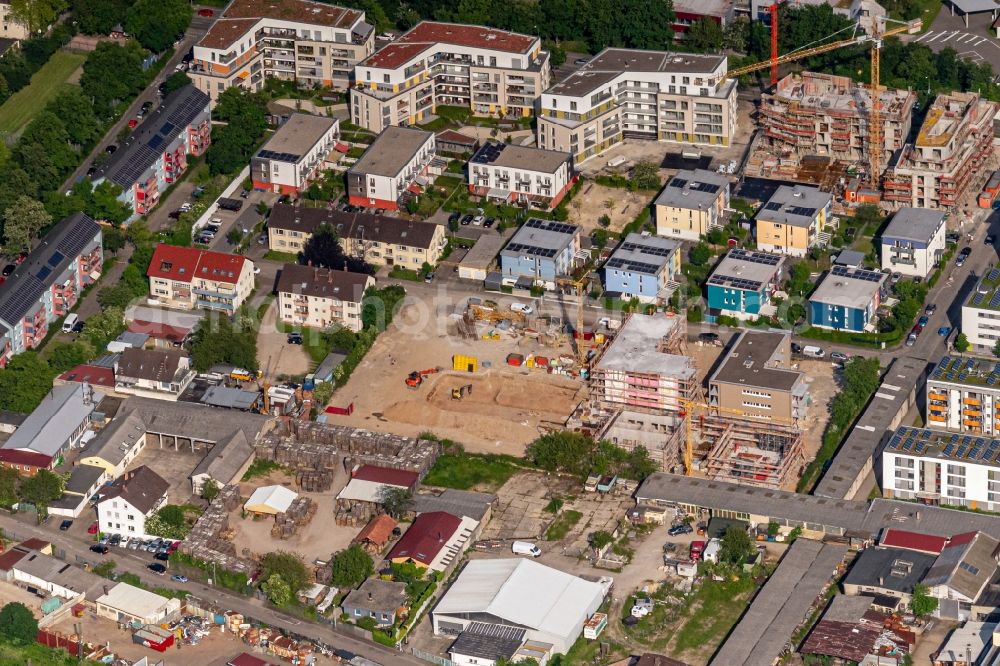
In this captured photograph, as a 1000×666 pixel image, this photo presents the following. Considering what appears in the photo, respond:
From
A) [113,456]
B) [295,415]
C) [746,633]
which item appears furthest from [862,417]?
[113,456]

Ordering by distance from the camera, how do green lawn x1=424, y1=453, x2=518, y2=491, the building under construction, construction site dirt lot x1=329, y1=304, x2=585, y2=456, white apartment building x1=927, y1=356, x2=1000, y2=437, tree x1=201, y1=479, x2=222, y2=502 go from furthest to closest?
construction site dirt lot x1=329, y1=304, x2=585, y2=456, white apartment building x1=927, y1=356, x2=1000, y2=437, green lawn x1=424, y1=453, x2=518, y2=491, the building under construction, tree x1=201, y1=479, x2=222, y2=502

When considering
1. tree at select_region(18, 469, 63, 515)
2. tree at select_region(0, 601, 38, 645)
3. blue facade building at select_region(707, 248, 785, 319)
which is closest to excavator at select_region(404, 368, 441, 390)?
blue facade building at select_region(707, 248, 785, 319)

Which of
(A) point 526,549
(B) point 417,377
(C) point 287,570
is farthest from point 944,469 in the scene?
(C) point 287,570

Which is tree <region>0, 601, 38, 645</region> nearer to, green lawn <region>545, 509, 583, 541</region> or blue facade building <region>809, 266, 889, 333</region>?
green lawn <region>545, 509, 583, 541</region>

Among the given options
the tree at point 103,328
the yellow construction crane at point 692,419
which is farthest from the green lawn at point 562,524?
the tree at point 103,328

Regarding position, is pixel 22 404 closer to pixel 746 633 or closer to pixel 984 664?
pixel 746 633

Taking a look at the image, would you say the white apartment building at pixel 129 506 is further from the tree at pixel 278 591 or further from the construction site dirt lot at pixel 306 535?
the tree at pixel 278 591
